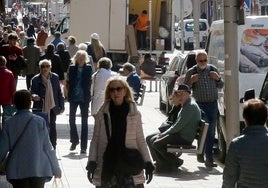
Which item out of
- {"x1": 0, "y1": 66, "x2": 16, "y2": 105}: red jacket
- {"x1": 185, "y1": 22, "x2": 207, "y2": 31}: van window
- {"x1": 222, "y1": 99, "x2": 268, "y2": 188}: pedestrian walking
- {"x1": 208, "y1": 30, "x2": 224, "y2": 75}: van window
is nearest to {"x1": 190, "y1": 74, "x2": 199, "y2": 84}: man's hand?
{"x1": 208, "y1": 30, "x2": 224, "y2": 75}: van window

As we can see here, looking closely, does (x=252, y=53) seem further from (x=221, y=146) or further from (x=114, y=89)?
(x=114, y=89)

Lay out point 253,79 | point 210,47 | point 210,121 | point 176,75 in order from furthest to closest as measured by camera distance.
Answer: point 176,75 → point 210,47 → point 253,79 → point 210,121

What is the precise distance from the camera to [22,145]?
9305 millimetres

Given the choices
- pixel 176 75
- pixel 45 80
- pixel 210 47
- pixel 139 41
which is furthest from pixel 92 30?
pixel 45 80

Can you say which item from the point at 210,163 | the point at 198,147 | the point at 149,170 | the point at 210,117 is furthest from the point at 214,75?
the point at 149,170

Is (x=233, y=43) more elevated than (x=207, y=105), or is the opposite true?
(x=233, y=43)

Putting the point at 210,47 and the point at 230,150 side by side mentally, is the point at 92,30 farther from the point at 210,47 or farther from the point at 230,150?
the point at 230,150

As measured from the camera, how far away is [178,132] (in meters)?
14.0

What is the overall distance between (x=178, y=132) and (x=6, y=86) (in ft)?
11.2

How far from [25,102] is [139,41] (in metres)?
31.4

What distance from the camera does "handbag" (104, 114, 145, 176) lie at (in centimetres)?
885

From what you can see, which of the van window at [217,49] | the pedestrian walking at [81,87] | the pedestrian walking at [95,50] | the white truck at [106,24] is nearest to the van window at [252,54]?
the van window at [217,49]

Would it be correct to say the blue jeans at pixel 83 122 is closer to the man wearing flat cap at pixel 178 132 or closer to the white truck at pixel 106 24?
the man wearing flat cap at pixel 178 132

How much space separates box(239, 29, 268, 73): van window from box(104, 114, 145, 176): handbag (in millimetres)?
7958
